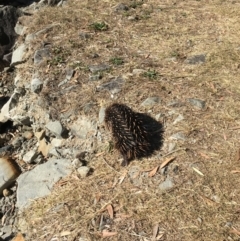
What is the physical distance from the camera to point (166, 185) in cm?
410

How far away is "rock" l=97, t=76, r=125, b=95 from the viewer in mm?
5312

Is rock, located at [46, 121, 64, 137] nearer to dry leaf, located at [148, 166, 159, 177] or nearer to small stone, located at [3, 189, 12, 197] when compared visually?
small stone, located at [3, 189, 12, 197]

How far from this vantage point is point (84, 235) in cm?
384

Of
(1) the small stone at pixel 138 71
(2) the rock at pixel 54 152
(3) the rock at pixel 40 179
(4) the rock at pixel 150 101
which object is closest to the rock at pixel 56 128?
(2) the rock at pixel 54 152

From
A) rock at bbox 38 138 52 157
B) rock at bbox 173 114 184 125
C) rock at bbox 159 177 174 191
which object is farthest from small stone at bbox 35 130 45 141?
rock at bbox 159 177 174 191

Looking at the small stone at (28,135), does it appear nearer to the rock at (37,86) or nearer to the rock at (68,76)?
the rock at (37,86)

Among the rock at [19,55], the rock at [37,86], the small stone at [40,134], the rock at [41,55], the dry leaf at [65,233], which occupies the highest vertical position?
the rock at [41,55]

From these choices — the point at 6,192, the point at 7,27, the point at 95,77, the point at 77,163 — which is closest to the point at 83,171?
the point at 77,163

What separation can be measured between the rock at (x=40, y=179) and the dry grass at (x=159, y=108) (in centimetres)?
16

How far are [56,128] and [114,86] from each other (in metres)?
0.91

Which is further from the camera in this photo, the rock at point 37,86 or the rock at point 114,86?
the rock at point 37,86

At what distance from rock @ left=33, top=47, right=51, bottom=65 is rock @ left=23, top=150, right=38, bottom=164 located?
57.0 inches

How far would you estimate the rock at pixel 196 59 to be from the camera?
18.6 ft

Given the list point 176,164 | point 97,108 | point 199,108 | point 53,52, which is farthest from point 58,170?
point 53,52
